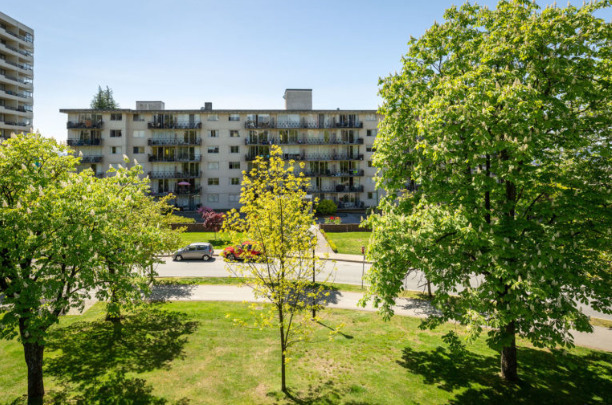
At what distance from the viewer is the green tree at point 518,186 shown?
8891 millimetres

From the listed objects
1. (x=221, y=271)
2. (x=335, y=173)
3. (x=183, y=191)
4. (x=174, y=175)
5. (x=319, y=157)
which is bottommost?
(x=221, y=271)

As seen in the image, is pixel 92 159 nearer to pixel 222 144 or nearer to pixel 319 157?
pixel 222 144

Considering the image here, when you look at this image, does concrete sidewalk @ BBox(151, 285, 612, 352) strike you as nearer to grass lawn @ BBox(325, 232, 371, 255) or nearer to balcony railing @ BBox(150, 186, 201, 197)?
grass lawn @ BBox(325, 232, 371, 255)

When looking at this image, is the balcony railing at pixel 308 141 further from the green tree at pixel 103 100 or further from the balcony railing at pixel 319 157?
the green tree at pixel 103 100

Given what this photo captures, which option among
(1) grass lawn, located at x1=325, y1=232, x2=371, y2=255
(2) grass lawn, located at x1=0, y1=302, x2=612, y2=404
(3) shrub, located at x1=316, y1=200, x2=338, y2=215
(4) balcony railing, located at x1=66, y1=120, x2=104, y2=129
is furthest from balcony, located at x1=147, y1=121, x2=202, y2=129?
(2) grass lawn, located at x1=0, y1=302, x2=612, y2=404

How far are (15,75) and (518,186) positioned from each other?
82.1 m

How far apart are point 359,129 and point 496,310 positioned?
161 ft

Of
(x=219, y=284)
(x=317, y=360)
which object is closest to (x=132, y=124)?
(x=219, y=284)

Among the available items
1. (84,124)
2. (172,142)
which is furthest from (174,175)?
(84,124)

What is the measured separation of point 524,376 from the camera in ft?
39.3

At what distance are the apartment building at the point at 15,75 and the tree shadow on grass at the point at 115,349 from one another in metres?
62.3

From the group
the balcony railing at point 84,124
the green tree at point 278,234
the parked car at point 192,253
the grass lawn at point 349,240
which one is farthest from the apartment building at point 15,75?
the green tree at point 278,234

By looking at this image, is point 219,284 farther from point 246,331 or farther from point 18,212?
point 18,212

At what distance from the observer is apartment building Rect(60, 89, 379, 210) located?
53.1m
